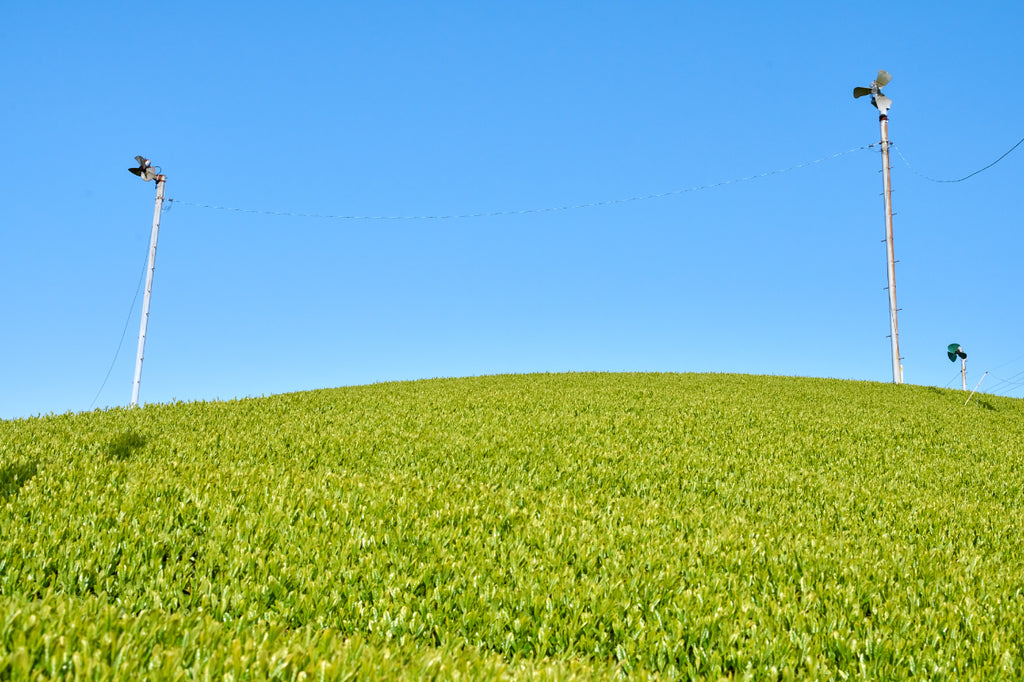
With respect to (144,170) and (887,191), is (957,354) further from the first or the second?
(144,170)

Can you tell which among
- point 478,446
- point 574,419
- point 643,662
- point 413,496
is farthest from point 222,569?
point 574,419

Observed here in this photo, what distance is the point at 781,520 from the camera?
31.4ft

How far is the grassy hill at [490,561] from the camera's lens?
4227 mm

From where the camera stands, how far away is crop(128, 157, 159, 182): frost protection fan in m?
25.0

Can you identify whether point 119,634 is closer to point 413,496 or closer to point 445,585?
point 445,585

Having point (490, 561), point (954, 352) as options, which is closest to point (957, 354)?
point (954, 352)

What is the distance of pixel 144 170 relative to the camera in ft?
82.4

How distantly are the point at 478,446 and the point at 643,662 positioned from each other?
7.86 meters

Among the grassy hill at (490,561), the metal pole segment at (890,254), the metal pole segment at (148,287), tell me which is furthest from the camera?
the metal pole segment at (890,254)

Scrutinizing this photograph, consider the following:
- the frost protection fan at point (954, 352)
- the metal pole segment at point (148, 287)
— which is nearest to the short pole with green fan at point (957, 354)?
the frost protection fan at point (954, 352)

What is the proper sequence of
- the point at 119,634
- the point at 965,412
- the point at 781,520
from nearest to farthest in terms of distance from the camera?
1. the point at 119,634
2. the point at 781,520
3. the point at 965,412

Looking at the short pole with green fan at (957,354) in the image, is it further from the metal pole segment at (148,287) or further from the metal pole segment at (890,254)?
the metal pole segment at (148,287)

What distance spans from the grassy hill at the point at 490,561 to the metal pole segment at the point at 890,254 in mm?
17879

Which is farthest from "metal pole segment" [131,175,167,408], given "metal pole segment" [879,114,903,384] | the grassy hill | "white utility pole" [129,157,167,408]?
"metal pole segment" [879,114,903,384]
